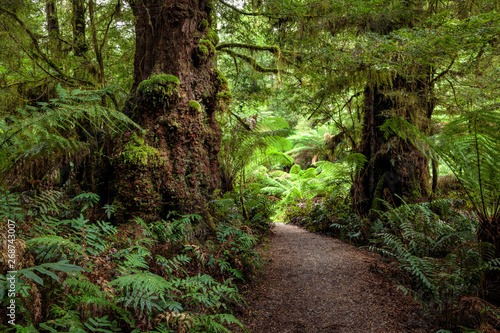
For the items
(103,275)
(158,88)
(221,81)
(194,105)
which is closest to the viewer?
(103,275)

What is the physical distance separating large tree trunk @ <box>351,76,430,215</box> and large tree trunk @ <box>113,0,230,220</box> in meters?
3.58

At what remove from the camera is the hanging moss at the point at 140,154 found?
295cm

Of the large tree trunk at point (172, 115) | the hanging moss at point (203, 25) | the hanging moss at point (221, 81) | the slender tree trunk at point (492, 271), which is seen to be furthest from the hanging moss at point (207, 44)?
the slender tree trunk at point (492, 271)

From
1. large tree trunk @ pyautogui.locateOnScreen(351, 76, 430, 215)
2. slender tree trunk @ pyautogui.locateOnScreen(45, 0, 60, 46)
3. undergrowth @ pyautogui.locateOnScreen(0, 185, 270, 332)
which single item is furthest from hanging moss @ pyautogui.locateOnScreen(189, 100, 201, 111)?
large tree trunk @ pyautogui.locateOnScreen(351, 76, 430, 215)

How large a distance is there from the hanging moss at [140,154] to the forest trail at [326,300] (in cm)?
186

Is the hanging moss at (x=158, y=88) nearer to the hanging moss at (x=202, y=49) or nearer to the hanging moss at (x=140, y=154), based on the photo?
the hanging moss at (x=140, y=154)

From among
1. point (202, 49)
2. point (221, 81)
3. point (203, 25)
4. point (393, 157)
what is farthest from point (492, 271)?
point (203, 25)

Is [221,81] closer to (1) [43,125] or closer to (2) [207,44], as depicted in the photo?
(2) [207,44]

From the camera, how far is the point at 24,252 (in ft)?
5.35

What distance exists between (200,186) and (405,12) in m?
5.31

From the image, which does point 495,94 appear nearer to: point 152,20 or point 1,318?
point 152,20

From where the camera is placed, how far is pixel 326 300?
285 cm

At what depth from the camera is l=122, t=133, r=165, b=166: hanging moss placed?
2.95 meters

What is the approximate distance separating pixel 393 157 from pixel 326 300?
3997mm
